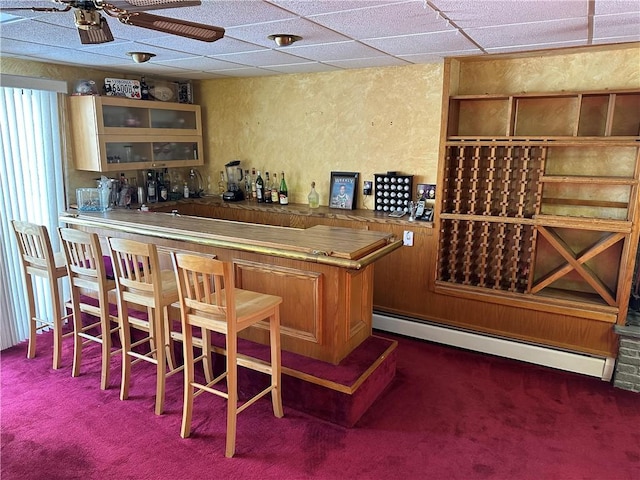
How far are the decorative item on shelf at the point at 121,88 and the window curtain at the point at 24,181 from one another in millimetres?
443

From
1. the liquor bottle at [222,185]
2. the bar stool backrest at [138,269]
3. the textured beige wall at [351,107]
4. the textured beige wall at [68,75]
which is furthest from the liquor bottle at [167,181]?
the bar stool backrest at [138,269]

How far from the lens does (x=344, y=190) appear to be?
4527 mm

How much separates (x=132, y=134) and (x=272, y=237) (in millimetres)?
2335

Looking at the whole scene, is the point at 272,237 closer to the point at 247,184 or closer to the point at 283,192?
the point at 283,192

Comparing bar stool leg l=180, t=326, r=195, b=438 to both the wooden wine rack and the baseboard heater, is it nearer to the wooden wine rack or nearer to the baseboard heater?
the baseboard heater

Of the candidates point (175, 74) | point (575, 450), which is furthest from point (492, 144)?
point (175, 74)

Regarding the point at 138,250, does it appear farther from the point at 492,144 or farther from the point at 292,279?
the point at 492,144

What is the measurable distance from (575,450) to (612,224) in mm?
1588

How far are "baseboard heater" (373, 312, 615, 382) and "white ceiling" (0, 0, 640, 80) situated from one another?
7.32 feet

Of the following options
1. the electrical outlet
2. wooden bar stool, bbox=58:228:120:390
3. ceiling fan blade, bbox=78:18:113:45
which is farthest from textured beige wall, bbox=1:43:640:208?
ceiling fan blade, bbox=78:18:113:45

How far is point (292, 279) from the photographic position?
2850mm

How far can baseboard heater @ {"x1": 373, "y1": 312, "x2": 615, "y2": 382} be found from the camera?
3.38 m

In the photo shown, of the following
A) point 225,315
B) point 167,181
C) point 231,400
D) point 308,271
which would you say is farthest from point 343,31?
point 167,181

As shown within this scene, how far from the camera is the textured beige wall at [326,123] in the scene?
410 centimetres
